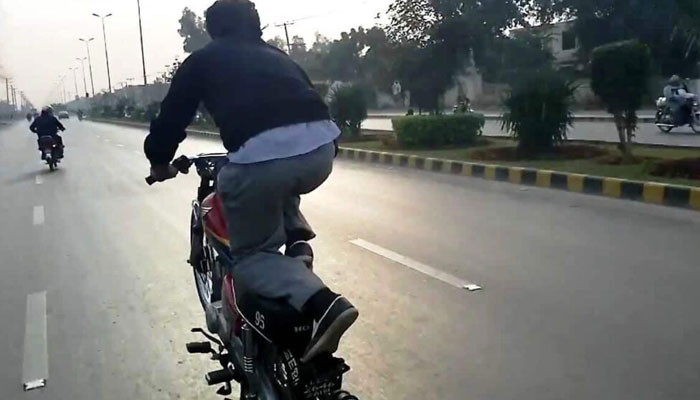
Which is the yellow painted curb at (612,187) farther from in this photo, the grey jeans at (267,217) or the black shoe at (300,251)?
the grey jeans at (267,217)

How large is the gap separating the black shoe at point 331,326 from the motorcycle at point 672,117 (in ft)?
55.6

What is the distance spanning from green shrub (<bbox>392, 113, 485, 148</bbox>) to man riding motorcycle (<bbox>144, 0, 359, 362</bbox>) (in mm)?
14523

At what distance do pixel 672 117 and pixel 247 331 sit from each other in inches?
667

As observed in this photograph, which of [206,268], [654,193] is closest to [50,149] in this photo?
[654,193]

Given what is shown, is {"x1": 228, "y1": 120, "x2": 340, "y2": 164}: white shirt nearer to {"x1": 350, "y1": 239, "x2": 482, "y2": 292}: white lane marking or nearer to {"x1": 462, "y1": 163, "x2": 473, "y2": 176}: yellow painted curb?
{"x1": 350, "y1": 239, "x2": 482, "y2": 292}: white lane marking

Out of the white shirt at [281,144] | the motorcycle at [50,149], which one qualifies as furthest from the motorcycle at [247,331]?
the motorcycle at [50,149]

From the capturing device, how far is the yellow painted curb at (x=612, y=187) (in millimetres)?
9516

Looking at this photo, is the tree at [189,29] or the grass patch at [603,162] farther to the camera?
the tree at [189,29]

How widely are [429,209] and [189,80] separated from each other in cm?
649

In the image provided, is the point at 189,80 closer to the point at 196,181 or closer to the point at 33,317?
the point at 33,317

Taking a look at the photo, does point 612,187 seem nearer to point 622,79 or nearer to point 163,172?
point 622,79

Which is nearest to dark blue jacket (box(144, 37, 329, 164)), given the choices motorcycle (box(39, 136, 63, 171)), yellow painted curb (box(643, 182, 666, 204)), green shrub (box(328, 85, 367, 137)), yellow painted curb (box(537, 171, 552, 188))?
yellow painted curb (box(643, 182, 666, 204))

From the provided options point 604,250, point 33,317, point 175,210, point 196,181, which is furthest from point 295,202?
point 196,181

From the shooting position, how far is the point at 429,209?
9.10 metres
